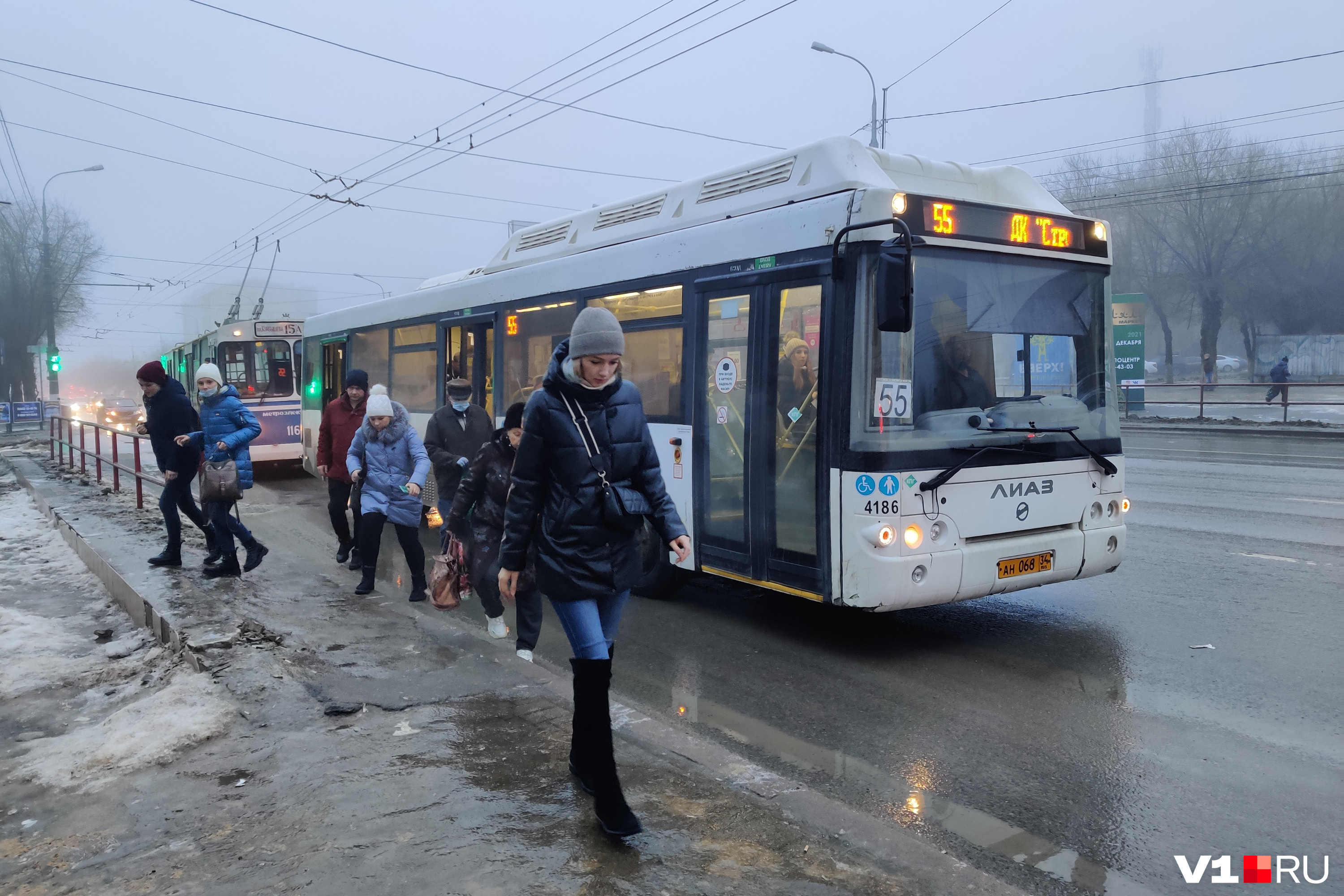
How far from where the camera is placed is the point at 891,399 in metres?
5.98

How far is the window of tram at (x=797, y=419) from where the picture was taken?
6328 mm

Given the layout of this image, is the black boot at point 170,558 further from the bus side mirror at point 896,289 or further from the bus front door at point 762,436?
the bus side mirror at point 896,289

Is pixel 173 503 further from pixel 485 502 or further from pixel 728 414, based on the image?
pixel 728 414

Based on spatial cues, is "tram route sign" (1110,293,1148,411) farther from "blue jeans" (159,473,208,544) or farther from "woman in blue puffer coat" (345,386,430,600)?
"blue jeans" (159,473,208,544)

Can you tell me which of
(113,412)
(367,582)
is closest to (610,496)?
(367,582)

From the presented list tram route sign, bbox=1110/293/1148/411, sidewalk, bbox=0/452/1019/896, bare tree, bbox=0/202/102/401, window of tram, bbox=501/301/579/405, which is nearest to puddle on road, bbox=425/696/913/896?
sidewalk, bbox=0/452/1019/896

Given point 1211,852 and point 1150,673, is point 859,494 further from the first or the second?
point 1211,852

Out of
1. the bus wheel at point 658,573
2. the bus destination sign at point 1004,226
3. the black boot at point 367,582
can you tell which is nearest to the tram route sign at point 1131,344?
the bus destination sign at point 1004,226

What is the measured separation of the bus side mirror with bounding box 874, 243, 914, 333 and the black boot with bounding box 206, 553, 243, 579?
19.4 feet

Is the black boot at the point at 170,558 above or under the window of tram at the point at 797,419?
Answer: under

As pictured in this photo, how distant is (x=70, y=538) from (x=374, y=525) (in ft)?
16.2

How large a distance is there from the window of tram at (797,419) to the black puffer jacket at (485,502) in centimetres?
183

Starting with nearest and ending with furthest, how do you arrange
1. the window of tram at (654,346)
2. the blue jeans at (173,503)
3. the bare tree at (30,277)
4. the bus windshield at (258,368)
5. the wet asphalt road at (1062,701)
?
the wet asphalt road at (1062,701) → the window of tram at (654,346) → the blue jeans at (173,503) → the bus windshield at (258,368) → the bare tree at (30,277)

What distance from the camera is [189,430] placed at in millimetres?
8672
